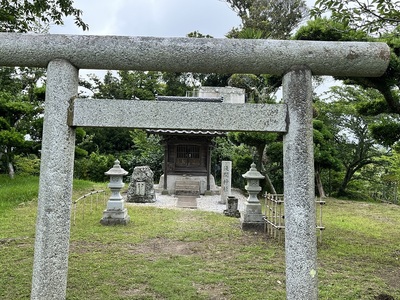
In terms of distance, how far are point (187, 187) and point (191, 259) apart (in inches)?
398

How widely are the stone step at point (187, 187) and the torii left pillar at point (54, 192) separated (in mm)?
12604

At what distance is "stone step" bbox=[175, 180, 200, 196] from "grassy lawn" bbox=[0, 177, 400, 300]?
5914 mm

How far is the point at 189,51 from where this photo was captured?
9.32ft

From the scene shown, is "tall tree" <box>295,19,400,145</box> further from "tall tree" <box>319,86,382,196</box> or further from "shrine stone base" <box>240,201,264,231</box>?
"tall tree" <box>319,86,382,196</box>

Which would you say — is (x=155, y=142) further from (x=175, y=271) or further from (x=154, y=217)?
(x=175, y=271)

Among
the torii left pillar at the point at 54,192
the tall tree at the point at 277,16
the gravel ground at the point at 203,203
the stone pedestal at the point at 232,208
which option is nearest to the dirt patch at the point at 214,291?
the torii left pillar at the point at 54,192

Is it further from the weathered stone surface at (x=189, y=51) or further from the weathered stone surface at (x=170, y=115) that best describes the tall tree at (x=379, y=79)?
the weathered stone surface at (x=170, y=115)

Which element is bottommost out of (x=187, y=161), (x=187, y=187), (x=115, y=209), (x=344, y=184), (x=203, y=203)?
(x=203, y=203)

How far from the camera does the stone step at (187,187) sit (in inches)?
605

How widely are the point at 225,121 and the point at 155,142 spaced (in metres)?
18.3

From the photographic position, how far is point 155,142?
20812 millimetres

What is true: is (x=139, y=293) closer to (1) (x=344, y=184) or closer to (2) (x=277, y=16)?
(1) (x=344, y=184)

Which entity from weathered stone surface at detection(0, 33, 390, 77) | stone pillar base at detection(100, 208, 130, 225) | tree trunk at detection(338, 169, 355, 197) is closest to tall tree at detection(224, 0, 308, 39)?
tree trunk at detection(338, 169, 355, 197)

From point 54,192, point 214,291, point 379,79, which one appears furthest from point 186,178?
point 54,192
